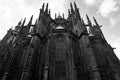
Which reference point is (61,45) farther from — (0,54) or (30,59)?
(0,54)

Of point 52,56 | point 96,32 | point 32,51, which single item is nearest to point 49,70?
point 52,56

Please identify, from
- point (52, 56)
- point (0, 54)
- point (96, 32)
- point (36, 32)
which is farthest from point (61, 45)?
point (0, 54)

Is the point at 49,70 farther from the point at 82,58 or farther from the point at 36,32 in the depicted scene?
the point at 36,32

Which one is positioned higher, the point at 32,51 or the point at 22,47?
the point at 22,47

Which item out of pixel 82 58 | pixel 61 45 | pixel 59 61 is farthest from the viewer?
pixel 61 45

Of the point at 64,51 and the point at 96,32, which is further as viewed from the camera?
the point at 96,32

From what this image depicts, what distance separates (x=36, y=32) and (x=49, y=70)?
772 centimetres

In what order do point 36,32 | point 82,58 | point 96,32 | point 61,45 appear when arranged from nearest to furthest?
point 82,58 → point 61,45 → point 36,32 → point 96,32

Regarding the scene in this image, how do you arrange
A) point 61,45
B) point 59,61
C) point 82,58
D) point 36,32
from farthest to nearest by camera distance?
point 36,32 < point 61,45 < point 82,58 < point 59,61

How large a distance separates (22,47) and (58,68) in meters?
8.50

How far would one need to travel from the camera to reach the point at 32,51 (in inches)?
578

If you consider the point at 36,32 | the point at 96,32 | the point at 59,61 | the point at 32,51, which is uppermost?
the point at 96,32

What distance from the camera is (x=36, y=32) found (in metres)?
18.1

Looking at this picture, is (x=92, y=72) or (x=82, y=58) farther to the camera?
(x=82, y=58)
